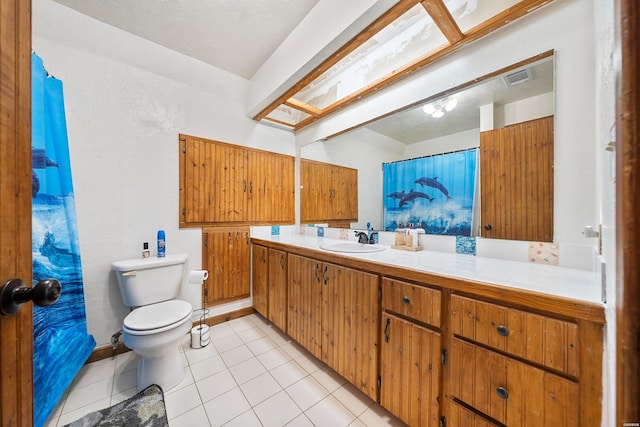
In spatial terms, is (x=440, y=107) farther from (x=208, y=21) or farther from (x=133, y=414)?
(x=133, y=414)

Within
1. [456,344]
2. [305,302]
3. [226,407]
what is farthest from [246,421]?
[456,344]

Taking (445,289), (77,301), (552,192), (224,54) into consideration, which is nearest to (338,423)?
(445,289)

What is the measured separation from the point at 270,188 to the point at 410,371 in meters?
2.14

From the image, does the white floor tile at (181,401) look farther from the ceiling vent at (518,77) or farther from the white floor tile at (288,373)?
the ceiling vent at (518,77)

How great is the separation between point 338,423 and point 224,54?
9.71ft

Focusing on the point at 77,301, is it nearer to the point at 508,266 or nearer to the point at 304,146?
the point at 304,146

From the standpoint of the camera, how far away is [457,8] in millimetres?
1376

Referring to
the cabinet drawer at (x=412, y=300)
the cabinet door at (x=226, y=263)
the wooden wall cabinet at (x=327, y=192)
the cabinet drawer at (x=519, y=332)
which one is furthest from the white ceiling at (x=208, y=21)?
the cabinet drawer at (x=519, y=332)

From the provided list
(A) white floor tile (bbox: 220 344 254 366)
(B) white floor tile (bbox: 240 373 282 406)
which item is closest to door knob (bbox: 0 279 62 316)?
(B) white floor tile (bbox: 240 373 282 406)

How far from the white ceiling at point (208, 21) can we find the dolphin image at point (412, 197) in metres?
1.53

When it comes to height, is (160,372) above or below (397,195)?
below

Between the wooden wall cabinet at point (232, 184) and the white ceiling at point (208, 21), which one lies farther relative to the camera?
the wooden wall cabinet at point (232, 184)

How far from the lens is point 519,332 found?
32.2 inches

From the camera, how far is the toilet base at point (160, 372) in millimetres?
1498
